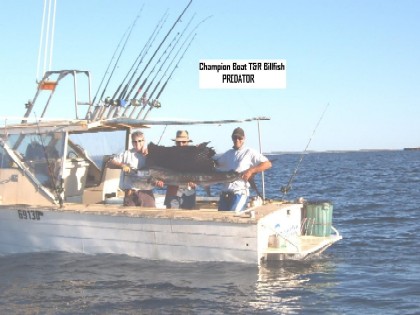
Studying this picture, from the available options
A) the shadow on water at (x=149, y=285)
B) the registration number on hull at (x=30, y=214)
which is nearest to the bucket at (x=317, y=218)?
the shadow on water at (x=149, y=285)

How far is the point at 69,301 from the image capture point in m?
7.50

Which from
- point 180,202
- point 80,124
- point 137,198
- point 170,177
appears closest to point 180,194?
point 180,202

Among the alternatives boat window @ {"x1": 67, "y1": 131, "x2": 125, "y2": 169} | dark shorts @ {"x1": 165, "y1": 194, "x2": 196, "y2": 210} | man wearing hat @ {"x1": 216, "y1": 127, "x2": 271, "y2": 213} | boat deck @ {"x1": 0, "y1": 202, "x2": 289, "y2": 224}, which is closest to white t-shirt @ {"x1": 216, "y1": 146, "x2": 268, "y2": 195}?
man wearing hat @ {"x1": 216, "y1": 127, "x2": 271, "y2": 213}

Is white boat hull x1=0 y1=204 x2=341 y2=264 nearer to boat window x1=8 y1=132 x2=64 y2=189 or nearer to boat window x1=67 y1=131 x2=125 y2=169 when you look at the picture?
boat window x1=8 y1=132 x2=64 y2=189

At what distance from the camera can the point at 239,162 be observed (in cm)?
907

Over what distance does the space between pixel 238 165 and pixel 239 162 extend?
0.05 m

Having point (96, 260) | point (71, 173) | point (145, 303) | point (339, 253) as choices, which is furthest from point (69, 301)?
point (339, 253)

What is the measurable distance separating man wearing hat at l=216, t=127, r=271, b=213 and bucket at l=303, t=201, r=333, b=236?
4.68 feet

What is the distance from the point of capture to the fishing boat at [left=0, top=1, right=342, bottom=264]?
8.59 meters

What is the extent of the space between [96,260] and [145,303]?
2.25 m

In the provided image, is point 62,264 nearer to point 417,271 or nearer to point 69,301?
point 69,301

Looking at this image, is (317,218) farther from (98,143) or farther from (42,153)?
(42,153)

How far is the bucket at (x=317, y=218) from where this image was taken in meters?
10.1

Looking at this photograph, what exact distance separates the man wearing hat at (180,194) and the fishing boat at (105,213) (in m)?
0.38
